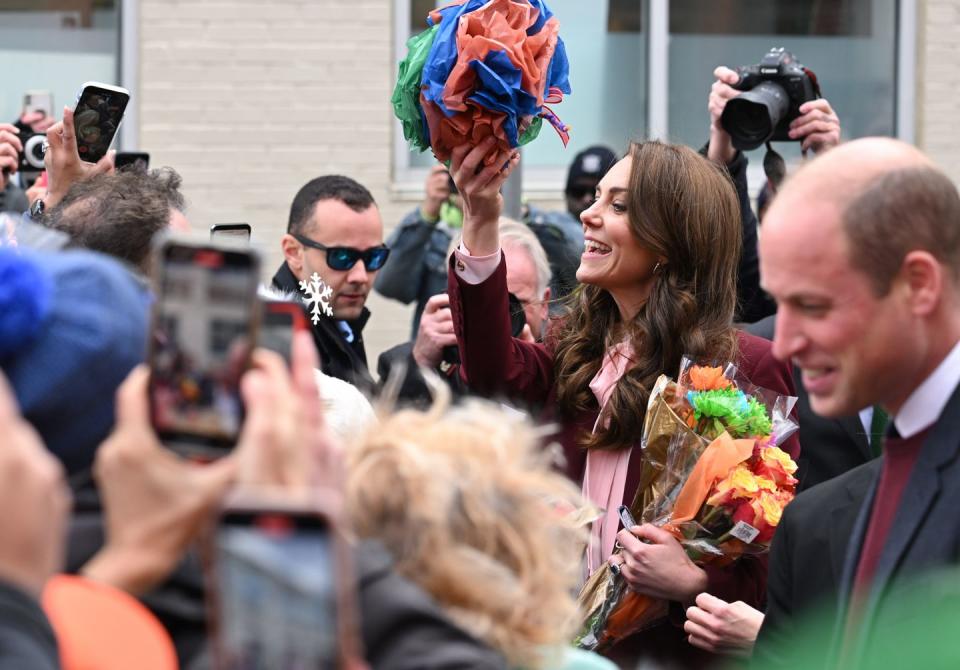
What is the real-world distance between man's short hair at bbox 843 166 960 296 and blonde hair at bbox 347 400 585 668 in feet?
2.36

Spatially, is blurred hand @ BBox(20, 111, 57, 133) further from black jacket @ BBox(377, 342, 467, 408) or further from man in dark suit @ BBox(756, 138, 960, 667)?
man in dark suit @ BBox(756, 138, 960, 667)

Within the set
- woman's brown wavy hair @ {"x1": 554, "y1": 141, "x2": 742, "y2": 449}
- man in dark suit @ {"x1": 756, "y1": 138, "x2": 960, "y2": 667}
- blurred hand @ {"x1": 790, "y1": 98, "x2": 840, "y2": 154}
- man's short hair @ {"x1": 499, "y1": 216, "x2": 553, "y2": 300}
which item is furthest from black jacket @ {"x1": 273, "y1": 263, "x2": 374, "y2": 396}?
man in dark suit @ {"x1": 756, "y1": 138, "x2": 960, "y2": 667}

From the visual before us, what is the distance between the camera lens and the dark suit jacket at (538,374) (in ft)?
10.7

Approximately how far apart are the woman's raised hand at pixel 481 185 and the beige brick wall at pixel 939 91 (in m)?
5.14

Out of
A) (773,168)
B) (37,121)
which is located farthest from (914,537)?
(37,121)

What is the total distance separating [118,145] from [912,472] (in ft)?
19.9

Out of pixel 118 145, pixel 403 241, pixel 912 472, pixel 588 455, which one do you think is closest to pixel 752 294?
pixel 588 455

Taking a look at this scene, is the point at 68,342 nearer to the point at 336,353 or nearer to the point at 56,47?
the point at 336,353

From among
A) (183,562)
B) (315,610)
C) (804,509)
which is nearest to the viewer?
(315,610)

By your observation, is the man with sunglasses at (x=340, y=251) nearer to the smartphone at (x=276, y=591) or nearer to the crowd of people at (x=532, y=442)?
the crowd of people at (x=532, y=442)

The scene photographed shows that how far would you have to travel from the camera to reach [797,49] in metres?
8.16

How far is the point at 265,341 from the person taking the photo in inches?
67.9

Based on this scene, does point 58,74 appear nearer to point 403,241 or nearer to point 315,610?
point 403,241

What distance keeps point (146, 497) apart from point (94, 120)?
116 inches
